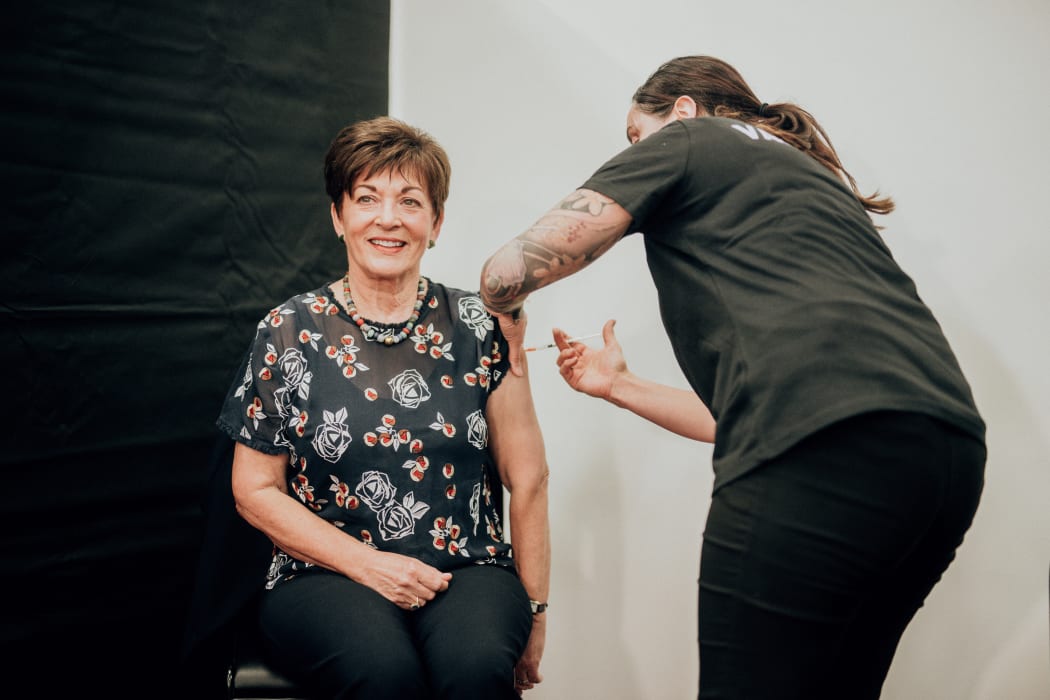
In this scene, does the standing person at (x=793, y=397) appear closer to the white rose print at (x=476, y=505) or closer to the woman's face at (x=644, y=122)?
the woman's face at (x=644, y=122)

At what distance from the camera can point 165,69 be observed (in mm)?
1709

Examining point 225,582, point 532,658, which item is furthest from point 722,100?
point 225,582

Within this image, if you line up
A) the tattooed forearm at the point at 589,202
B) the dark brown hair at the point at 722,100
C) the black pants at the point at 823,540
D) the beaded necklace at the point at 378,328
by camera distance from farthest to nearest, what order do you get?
the beaded necklace at the point at 378,328 < the dark brown hair at the point at 722,100 < the tattooed forearm at the point at 589,202 < the black pants at the point at 823,540

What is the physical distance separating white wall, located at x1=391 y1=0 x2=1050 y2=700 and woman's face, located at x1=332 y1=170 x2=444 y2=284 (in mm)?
613

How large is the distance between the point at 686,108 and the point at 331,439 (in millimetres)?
881

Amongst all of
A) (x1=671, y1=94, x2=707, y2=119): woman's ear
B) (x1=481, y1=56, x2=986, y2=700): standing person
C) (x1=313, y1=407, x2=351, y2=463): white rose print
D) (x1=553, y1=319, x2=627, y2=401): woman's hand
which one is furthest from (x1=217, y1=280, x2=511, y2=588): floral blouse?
(x1=671, y1=94, x2=707, y2=119): woman's ear

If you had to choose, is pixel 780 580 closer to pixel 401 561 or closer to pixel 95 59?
pixel 401 561

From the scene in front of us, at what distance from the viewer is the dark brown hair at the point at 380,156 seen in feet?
4.94

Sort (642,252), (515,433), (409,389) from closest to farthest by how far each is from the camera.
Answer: (409,389), (515,433), (642,252)

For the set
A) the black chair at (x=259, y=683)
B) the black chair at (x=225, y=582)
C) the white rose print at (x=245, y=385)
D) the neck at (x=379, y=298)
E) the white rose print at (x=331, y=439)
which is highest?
the neck at (x=379, y=298)

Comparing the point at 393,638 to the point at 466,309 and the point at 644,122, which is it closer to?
the point at 466,309

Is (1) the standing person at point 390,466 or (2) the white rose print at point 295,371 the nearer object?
(1) the standing person at point 390,466

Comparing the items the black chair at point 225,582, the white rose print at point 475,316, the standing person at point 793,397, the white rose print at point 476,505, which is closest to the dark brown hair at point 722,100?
the standing person at point 793,397

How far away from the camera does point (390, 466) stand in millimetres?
1399
